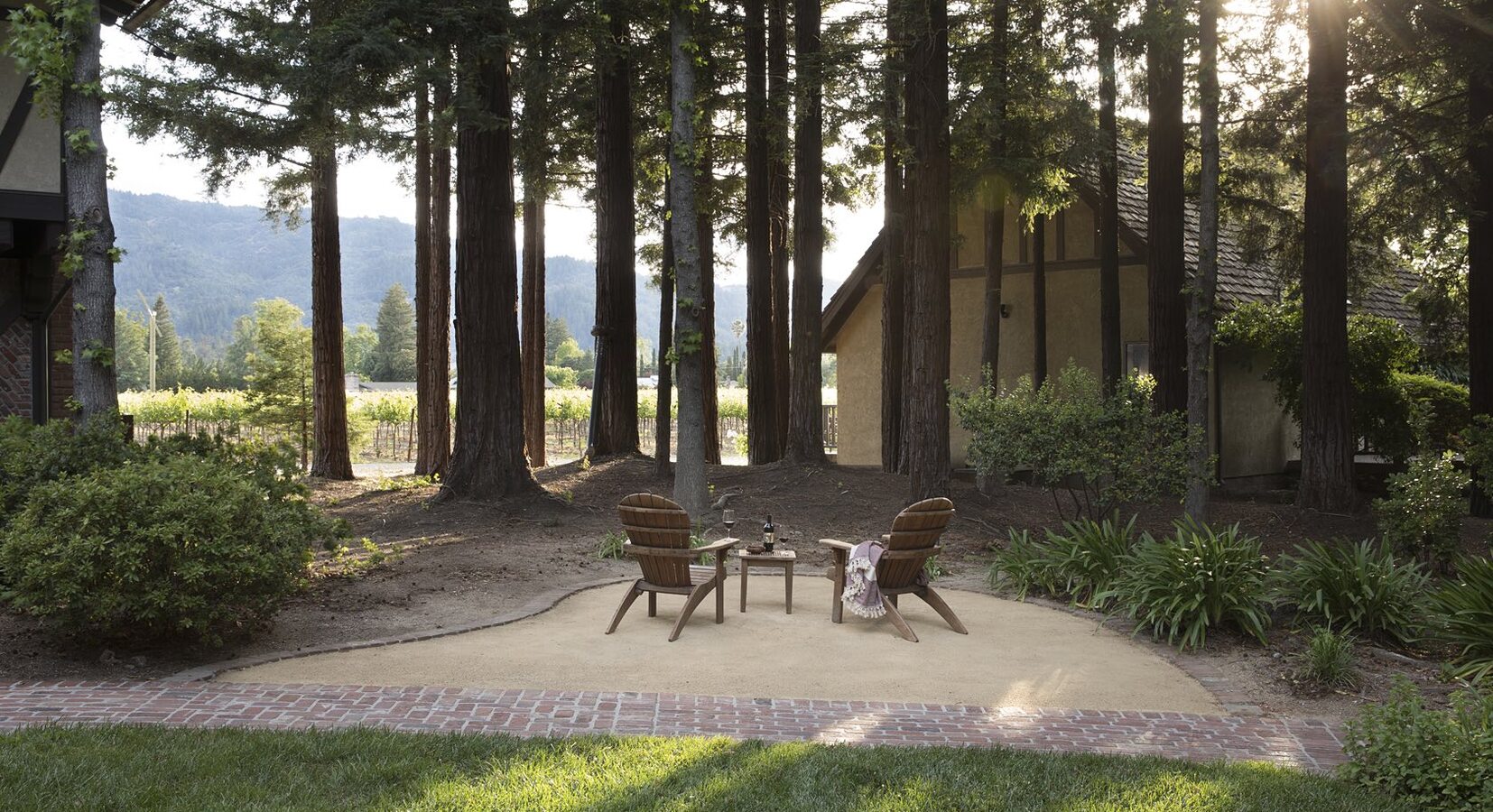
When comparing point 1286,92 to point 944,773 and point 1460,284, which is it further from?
point 944,773

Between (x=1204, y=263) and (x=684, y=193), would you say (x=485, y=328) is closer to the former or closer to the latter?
(x=684, y=193)

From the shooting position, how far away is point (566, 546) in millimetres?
12078

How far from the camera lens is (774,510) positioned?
47.0ft

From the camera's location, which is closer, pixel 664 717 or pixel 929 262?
pixel 664 717

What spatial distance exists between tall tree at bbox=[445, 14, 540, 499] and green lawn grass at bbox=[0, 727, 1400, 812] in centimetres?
938

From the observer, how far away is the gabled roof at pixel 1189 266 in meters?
19.4

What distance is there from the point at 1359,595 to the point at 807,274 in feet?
33.7

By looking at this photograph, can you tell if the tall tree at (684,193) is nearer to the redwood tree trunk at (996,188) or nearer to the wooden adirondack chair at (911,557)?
the redwood tree trunk at (996,188)

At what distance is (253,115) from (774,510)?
8007 mm

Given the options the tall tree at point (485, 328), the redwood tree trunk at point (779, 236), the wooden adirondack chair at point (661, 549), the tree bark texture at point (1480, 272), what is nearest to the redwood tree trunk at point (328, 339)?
the tall tree at point (485, 328)

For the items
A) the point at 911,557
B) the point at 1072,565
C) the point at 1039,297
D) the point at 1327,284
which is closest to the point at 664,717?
the point at 911,557

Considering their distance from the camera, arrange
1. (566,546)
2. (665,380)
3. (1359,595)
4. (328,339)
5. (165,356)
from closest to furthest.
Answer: (1359,595), (566,546), (665,380), (328,339), (165,356)

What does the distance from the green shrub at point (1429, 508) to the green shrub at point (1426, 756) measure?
447cm

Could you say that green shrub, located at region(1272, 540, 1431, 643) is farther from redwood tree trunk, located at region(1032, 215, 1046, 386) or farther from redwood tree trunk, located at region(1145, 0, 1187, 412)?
redwood tree trunk, located at region(1032, 215, 1046, 386)
